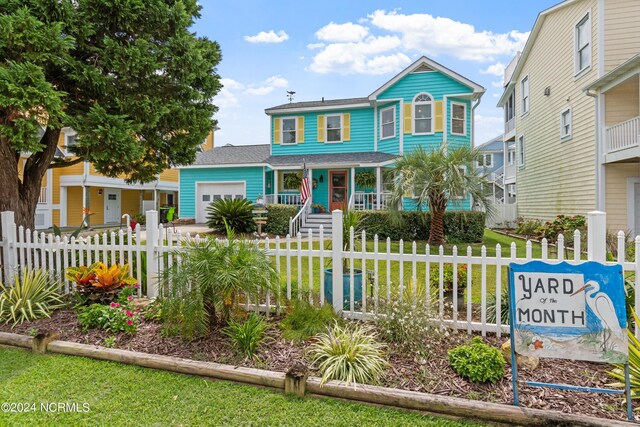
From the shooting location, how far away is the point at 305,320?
13.5ft

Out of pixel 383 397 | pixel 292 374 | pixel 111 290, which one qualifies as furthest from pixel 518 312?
pixel 111 290

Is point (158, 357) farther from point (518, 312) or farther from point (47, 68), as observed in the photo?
point (47, 68)

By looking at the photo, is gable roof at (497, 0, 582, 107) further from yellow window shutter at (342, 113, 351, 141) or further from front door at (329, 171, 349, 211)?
front door at (329, 171, 349, 211)

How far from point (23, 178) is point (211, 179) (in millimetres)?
12778

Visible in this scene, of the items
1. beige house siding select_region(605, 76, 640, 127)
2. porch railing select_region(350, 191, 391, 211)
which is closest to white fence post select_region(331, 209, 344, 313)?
porch railing select_region(350, 191, 391, 211)

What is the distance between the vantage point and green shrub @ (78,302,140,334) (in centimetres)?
418

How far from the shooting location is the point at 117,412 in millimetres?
2842

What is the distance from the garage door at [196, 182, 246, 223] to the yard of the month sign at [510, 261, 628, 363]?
16.5 metres

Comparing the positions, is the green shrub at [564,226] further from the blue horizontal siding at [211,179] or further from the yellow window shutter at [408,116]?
the blue horizontal siding at [211,179]

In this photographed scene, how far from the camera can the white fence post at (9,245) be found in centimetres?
560

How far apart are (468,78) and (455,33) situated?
11.4ft

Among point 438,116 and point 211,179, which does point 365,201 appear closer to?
point 438,116

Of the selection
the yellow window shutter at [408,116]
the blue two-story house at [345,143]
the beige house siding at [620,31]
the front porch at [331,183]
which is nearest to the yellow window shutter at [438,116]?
the blue two-story house at [345,143]

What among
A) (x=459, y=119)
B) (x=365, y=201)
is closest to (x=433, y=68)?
(x=459, y=119)
